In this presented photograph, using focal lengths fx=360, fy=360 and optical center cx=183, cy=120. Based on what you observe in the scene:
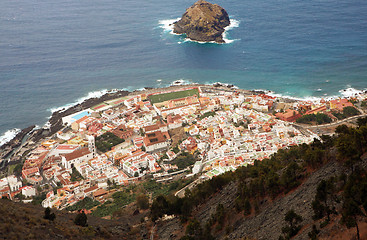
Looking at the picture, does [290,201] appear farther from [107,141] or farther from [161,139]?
[107,141]

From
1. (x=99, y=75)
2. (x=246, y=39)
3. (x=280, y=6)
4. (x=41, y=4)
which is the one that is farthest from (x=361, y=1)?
(x=41, y=4)

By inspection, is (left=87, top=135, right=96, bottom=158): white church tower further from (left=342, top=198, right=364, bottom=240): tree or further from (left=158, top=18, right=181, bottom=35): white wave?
(left=158, top=18, right=181, bottom=35): white wave

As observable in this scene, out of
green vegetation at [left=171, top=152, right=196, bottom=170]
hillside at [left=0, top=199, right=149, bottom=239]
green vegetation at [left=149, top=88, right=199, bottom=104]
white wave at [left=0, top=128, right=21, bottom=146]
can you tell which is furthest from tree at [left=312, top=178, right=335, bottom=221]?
white wave at [left=0, top=128, right=21, bottom=146]

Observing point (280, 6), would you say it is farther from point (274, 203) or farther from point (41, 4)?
point (274, 203)

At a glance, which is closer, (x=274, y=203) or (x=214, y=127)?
(x=274, y=203)

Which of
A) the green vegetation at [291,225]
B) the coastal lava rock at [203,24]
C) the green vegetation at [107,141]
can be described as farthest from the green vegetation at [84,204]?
the coastal lava rock at [203,24]
